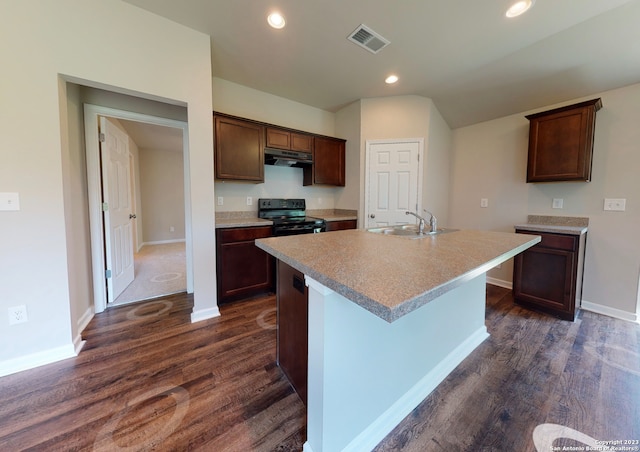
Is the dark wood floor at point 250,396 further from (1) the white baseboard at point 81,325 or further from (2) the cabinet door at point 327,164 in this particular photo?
(2) the cabinet door at point 327,164

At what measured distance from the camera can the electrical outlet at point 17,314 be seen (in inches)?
63.2

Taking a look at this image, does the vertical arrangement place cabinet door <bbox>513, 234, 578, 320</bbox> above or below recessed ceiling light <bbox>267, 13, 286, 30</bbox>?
below

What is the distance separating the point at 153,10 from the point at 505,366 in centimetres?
383

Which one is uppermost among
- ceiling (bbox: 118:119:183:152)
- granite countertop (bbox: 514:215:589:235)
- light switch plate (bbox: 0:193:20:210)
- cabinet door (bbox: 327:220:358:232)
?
ceiling (bbox: 118:119:183:152)

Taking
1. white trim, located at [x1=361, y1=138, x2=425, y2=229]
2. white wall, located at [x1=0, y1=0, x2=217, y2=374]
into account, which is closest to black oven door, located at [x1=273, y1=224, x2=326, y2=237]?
white trim, located at [x1=361, y1=138, x2=425, y2=229]

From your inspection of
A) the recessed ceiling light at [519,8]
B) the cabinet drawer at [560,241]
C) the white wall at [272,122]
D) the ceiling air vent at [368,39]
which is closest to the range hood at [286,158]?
the white wall at [272,122]

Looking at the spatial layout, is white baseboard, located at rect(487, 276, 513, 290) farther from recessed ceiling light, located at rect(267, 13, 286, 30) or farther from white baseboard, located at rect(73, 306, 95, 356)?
white baseboard, located at rect(73, 306, 95, 356)

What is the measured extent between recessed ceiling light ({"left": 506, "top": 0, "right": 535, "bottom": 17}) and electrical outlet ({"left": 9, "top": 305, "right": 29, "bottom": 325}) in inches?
163

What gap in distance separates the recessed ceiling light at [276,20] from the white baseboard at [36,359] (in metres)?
2.98

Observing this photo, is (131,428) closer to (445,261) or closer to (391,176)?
(445,261)

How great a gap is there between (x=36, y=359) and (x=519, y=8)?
A: 4.34 m

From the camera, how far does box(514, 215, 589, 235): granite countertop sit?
2.38 m

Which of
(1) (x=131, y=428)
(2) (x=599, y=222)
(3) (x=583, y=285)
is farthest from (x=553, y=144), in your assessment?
(1) (x=131, y=428)

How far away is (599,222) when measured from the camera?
8.29 ft
